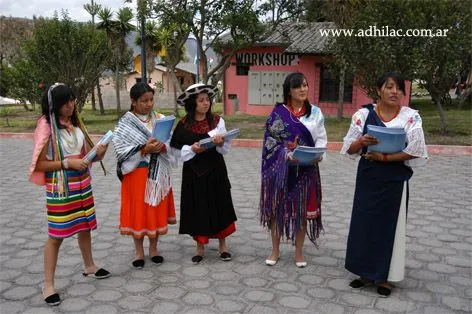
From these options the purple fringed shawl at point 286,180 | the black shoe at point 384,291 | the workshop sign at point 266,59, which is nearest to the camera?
the black shoe at point 384,291

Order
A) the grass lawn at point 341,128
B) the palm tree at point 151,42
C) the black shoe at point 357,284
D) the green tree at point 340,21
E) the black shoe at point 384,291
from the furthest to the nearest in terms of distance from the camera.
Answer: the palm tree at point 151,42, the green tree at point 340,21, the grass lawn at point 341,128, the black shoe at point 357,284, the black shoe at point 384,291

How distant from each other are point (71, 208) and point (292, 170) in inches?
68.3

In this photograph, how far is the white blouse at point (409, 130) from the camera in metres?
3.28

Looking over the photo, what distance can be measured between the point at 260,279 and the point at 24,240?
2531mm

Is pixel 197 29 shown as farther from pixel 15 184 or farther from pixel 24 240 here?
pixel 24 240

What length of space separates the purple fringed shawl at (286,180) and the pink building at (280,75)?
13.7m

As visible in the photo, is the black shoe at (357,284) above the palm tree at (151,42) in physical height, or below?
below

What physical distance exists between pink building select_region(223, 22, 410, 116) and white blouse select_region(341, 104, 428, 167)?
13.9 metres

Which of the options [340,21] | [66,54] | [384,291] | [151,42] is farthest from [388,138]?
[151,42]

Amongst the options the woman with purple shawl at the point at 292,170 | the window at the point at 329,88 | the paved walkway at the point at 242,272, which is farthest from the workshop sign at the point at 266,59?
the woman with purple shawl at the point at 292,170

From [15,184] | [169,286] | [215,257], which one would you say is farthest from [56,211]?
[15,184]

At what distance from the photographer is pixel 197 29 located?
12398mm

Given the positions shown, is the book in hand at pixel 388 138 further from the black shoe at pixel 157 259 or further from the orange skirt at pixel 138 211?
the black shoe at pixel 157 259

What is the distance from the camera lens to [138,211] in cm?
390
